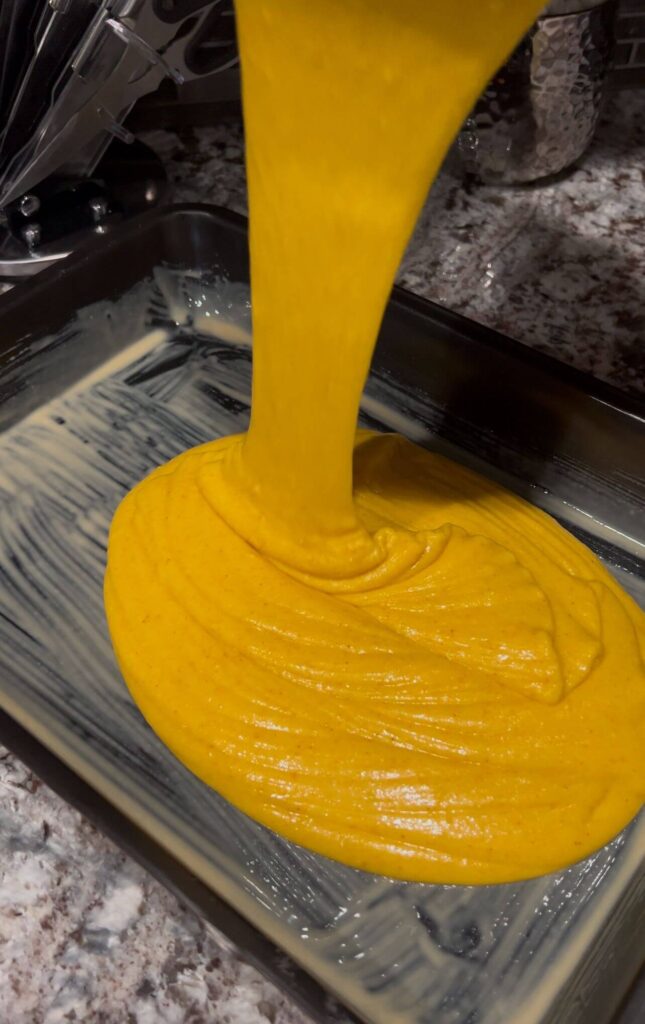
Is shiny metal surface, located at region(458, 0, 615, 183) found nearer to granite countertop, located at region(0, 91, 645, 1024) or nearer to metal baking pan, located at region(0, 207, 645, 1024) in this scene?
granite countertop, located at region(0, 91, 645, 1024)

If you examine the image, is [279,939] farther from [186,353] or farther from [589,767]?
[186,353]

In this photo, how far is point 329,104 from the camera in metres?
0.62

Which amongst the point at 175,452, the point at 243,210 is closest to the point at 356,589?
the point at 175,452

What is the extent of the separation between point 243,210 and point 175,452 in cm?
41

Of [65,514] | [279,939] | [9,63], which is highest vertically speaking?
[9,63]

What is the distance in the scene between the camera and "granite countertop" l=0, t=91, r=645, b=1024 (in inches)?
25.9

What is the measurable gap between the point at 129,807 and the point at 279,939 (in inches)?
6.7

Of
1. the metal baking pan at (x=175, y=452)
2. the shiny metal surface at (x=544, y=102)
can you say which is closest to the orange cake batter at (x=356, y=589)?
the metal baking pan at (x=175, y=452)

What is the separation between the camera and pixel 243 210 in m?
1.29

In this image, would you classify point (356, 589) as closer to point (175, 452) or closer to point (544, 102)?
point (175, 452)

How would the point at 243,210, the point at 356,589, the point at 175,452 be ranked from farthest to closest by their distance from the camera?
the point at 243,210, the point at 175,452, the point at 356,589

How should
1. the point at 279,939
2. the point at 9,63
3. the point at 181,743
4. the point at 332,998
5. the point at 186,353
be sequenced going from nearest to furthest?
the point at 332,998
the point at 279,939
the point at 181,743
the point at 9,63
the point at 186,353

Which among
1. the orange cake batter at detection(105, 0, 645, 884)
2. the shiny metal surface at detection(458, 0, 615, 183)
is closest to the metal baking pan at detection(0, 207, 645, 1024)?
the orange cake batter at detection(105, 0, 645, 884)

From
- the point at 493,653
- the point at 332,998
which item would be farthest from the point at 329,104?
the point at 332,998
